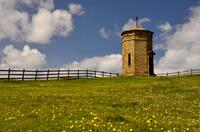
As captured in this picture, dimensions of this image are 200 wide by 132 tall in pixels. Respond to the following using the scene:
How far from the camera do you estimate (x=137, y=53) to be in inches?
3243

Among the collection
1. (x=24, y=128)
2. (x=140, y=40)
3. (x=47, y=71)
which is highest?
(x=140, y=40)

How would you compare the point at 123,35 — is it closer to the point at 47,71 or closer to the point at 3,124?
the point at 47,71

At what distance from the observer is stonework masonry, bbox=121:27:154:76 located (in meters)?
81.9

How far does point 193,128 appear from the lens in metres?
18.3

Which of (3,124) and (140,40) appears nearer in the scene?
(3,124)

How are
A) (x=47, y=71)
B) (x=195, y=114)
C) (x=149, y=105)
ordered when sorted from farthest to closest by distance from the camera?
1. (x=47, y=71)
2. (x=149, y=105)
3. (x=195, y=114)

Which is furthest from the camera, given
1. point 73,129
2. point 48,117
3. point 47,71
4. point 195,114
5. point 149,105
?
point 47,71

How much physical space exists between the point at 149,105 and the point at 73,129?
12.5 m

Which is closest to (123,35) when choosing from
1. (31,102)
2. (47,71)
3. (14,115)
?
(47,71)

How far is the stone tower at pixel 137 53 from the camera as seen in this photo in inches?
3224

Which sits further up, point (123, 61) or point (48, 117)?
point (123, 61)

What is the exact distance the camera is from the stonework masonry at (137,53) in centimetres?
8188

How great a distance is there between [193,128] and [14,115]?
32.9 ft

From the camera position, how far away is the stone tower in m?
81.9
